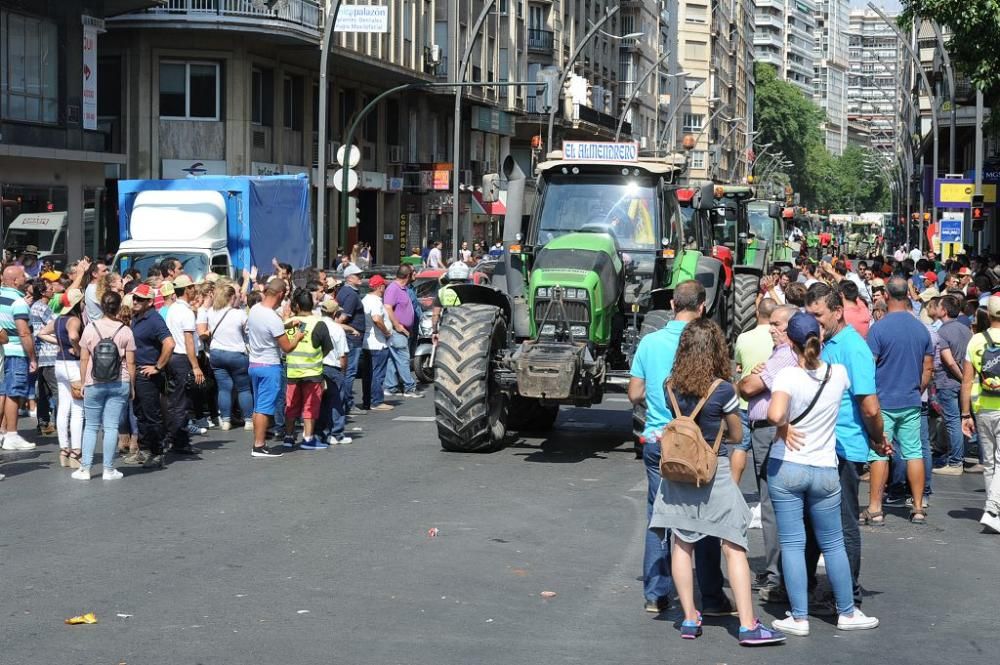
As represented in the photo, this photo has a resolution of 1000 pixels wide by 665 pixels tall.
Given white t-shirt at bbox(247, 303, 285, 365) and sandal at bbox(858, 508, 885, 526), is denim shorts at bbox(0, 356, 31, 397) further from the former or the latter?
sandal at bbox(858, 508, 885, 526)

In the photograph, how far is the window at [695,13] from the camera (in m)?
128

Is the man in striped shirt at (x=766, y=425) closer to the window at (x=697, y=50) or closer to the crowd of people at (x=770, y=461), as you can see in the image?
the crowd of people at (x=770, y=461)

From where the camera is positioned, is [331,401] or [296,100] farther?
[296,100]

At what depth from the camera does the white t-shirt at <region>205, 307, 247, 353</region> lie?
16312mm

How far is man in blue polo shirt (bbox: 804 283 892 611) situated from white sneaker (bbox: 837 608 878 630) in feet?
1.22

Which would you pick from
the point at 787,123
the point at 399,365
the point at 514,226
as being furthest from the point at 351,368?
the point at 787,123

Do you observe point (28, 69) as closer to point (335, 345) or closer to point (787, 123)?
point (335, 345)

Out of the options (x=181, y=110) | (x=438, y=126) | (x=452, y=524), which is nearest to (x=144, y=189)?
(x=181, y=110)

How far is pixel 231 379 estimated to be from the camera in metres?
16.7

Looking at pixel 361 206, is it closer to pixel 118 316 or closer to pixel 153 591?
pixel 118 316

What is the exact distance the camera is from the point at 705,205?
1675 centimetres

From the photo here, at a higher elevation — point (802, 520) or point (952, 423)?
point (802, 520)

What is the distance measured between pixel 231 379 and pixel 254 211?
29.3ft

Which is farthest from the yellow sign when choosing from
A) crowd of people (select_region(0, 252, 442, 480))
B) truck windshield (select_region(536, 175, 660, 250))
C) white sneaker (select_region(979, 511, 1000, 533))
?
white sneaker (select_region(979, 511, 1000, 533))
